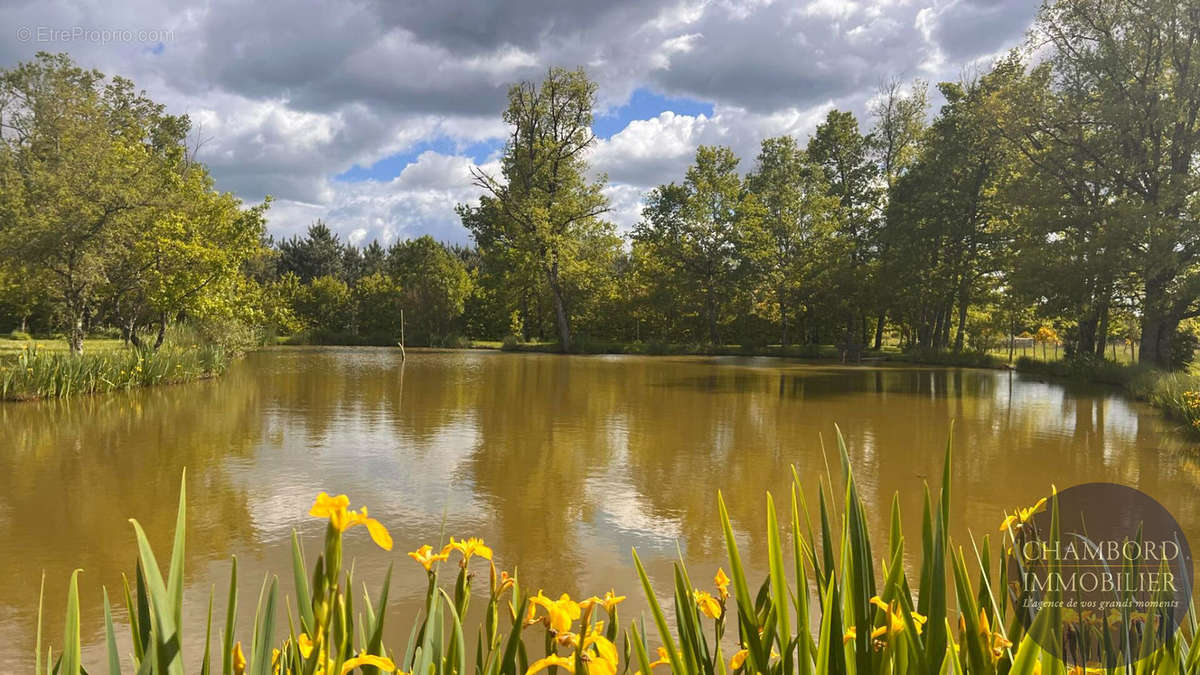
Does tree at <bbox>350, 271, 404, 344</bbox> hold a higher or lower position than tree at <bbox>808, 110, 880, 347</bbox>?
lower

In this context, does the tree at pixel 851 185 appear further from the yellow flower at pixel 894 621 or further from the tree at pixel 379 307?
the yellow flower at pixel 894 621

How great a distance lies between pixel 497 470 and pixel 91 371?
849cm

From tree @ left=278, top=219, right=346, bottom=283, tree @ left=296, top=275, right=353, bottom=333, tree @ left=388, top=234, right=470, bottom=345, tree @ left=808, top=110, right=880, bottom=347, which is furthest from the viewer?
tree @ left=278, top=219, right=346, bottom=283

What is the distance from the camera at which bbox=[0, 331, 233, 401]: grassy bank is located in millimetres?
9945

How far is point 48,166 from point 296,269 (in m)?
36.1

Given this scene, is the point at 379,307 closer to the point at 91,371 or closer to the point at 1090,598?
the point at 91,371

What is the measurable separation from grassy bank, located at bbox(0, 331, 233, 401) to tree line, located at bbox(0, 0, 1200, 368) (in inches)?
82.6

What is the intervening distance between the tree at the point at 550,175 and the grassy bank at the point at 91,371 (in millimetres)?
18058

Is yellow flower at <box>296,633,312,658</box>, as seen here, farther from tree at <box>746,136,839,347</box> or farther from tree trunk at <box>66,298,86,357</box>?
tree at <box>746,136,839,347</box>

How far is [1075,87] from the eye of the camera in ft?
57.8

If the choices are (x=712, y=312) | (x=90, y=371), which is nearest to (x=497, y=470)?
(x=90, y=371)

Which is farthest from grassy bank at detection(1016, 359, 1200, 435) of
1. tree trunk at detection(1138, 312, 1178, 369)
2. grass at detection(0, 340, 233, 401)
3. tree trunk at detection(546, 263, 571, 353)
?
tree trunk at detection(546, 263, 571, 353)

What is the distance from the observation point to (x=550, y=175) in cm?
3228

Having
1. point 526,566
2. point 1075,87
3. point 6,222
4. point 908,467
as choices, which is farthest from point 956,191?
point 6,222
